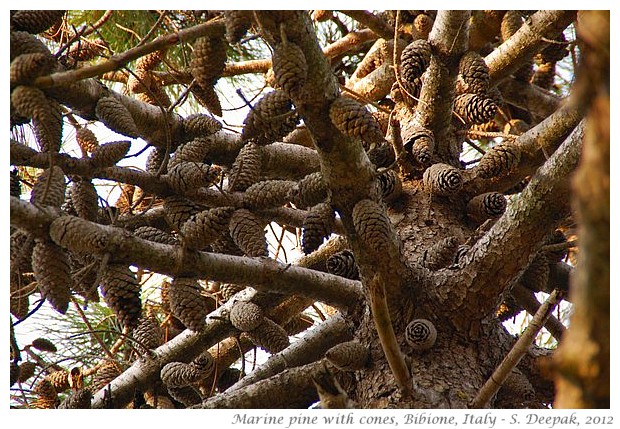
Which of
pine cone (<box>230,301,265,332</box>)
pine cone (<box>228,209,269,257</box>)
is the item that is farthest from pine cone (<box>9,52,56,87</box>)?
pine cone (<box>230,301,265,332</box>)

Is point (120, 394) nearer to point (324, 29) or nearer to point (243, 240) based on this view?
point (243, 240)

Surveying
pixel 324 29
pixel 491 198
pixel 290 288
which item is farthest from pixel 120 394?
pixel 324 29

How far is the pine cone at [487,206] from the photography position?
6.33 feet

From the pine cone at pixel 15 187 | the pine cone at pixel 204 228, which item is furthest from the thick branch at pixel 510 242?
the pine cone at pixel 15 187

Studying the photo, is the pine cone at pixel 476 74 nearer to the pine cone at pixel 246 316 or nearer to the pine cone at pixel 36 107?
the pine cone at pixel 246 316

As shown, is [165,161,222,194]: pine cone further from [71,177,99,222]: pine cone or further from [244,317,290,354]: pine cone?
[244,317,290,354]: pine cone

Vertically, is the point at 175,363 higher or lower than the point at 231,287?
lower

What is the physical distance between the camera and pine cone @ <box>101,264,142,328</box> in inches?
51.3

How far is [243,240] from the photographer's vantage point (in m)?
1.54

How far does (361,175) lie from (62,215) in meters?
0.54

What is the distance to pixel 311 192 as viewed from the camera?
1.53 metres

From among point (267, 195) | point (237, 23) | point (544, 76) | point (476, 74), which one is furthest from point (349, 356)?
point (544, 76)

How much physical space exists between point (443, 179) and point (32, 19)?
39.8 inches

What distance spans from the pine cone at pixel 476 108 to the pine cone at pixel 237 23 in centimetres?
78
